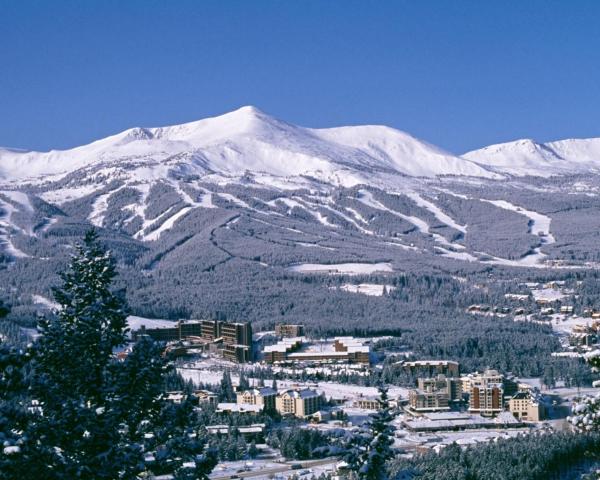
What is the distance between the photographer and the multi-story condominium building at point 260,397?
198ft

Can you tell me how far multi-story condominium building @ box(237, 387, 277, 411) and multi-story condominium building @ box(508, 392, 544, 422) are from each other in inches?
559

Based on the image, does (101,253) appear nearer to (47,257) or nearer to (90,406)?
(90,406)

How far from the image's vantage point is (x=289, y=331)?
311ft

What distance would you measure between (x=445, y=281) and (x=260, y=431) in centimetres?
7572

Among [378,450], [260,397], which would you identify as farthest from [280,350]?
[378,450]

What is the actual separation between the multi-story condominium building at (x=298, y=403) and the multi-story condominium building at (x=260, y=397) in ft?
1.70

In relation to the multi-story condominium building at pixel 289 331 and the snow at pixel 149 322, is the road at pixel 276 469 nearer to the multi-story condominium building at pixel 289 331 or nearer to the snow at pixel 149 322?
the multi-story condominium building at pixel 289 331

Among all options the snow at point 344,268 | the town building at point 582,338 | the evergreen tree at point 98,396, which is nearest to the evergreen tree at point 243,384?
the town building at point 582,338

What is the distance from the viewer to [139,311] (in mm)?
102938

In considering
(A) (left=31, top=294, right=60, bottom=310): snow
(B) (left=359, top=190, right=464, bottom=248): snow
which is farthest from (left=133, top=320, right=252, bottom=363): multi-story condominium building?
(B) (left=359, top=190, right=464, bottom=248): snow

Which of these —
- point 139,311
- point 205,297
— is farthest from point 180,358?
point 205,297

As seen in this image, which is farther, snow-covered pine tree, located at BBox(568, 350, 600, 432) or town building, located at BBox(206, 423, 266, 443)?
town building, located at BBox(206, 423, 266, 443)

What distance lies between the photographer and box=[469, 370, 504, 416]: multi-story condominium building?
204 feet

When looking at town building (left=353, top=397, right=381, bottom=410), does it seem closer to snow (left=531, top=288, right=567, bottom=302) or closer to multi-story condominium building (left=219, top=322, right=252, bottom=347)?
multi-story condominium building (left=219, top=322, right=252, bottom=347)
